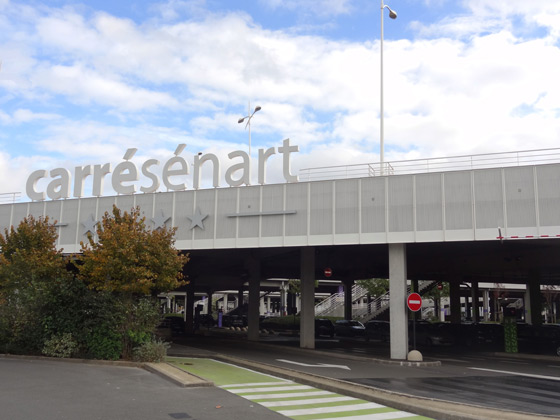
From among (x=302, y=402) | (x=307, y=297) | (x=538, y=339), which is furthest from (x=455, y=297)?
(x=302, y=402)

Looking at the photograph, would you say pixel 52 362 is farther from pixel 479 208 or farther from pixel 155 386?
pixel 479 208

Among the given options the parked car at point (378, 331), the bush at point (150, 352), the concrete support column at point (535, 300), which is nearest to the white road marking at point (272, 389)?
the bush at point (150, 352)

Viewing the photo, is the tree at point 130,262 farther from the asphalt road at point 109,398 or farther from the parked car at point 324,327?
the parked car at point 324,327

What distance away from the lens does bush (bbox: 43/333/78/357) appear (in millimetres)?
19688

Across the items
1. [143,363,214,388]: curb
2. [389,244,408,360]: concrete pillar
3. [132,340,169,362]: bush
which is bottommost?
[143,363,214,388]: curb

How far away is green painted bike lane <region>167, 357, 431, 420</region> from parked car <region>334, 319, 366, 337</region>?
2833 centimetres

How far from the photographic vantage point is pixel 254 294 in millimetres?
37906

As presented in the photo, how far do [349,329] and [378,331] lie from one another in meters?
3.92

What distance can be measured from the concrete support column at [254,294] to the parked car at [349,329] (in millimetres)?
10171

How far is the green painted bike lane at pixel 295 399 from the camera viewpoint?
11.1m

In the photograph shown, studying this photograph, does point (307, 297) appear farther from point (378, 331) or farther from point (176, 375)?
point (176, 375)

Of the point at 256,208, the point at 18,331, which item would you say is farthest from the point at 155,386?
the point at 256,208

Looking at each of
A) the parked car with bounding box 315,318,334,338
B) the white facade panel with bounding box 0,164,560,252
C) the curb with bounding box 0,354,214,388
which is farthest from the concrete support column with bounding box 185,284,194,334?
the curb with bounding box 0,354,214,388

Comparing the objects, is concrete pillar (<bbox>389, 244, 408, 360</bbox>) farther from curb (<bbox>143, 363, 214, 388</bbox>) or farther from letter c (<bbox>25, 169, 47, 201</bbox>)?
letter c (<bbox>25, 169, 47, 201</bbox>)
